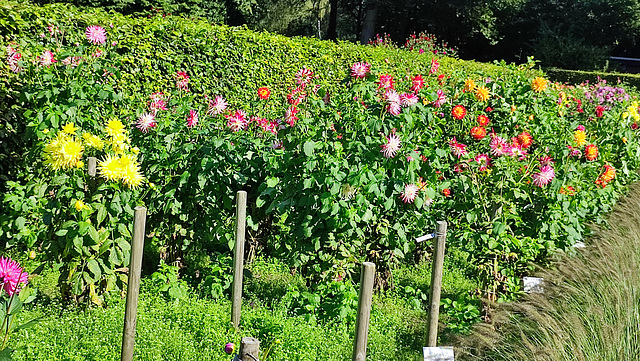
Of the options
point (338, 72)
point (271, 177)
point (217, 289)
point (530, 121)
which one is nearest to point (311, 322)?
point (217, 289)

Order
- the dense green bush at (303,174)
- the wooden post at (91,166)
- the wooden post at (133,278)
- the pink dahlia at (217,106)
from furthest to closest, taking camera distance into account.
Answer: the pink dahlia at (217,106)
the dense green bush at (303,174)
the wooden post at (91,166)
the wooden post at (133,278)

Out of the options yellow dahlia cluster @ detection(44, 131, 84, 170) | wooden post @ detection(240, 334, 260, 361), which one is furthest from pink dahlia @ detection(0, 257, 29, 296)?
yellow dahlia cluster @ detection(44, 131, 84, 170)

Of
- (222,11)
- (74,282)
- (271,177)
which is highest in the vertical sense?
(222,11)

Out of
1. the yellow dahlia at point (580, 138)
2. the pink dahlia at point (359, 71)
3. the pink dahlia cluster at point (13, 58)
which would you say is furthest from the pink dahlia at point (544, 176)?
the pink dahlia cluster at point (13, 58)

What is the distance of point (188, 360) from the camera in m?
3.00

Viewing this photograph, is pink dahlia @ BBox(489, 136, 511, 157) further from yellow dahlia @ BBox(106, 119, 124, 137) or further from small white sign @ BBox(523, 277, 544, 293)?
yellow dahlia @ BBox(106, 119, 124, 137)

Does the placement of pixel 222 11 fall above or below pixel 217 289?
above

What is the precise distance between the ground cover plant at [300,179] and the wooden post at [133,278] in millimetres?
632

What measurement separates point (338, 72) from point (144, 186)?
5.91 meters

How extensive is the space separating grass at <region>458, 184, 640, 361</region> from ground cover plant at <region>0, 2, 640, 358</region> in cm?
48

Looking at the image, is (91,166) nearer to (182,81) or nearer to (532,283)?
(182,81)

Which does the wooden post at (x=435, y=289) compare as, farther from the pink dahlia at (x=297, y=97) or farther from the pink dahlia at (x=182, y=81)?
the pink dahlia at (x=182, y=81)

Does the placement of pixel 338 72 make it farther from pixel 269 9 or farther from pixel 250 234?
pixel 269 9

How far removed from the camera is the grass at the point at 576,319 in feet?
7.91
